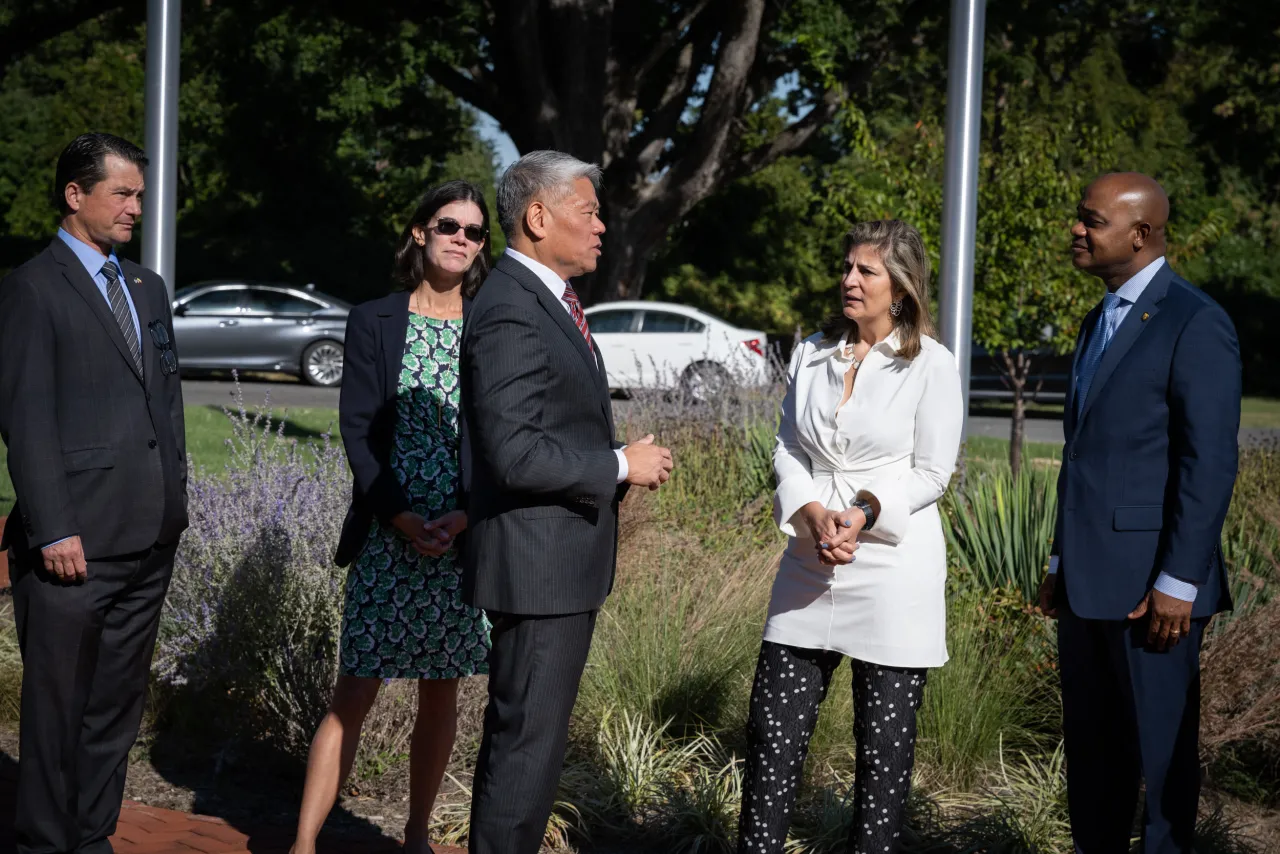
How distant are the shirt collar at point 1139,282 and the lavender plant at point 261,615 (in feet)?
9.78

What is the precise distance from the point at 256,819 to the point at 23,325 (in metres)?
1.92

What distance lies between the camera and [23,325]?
3588 mm

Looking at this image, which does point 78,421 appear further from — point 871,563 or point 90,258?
point 871,563

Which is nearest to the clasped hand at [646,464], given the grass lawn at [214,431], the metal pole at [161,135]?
the metal pole at [161,135]

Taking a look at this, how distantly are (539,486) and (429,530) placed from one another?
0.89m

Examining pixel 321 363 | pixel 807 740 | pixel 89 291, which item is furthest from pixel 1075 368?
pixel 321 363

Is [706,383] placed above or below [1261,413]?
above

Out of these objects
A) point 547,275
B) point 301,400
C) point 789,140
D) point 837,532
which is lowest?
point 301,400

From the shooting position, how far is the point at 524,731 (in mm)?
3266

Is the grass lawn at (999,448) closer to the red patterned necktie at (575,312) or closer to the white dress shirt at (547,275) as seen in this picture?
the red patterned necktie at (575,312)

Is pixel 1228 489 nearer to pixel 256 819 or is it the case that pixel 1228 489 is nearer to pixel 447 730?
pixel 447 730

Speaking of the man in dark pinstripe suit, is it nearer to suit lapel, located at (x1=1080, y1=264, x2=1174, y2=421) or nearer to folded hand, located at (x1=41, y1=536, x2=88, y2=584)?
folded hand, located at (x1=41, y1=536, x2=88, y2=584)

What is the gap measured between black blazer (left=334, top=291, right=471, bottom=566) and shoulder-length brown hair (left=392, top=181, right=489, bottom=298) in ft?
0.50

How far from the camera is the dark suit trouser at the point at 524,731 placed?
326 cm
